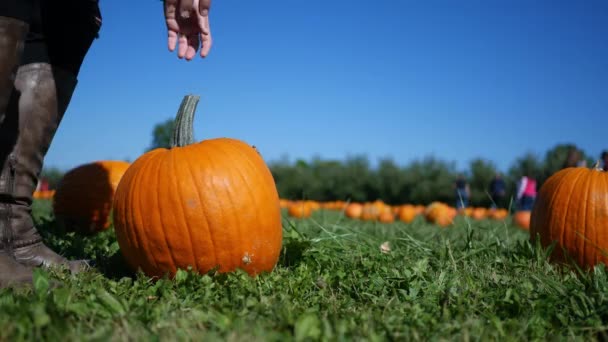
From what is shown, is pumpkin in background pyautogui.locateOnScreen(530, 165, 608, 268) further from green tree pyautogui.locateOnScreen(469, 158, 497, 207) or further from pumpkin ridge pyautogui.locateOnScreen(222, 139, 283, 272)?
green tree pyautogui.locateOnScreen(469, 158, 497, 207)

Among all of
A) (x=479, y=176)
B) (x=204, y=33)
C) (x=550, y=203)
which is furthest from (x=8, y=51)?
(x=479, y=176)

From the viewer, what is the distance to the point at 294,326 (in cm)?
165

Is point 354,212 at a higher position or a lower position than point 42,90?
lower

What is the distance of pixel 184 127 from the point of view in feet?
9.11

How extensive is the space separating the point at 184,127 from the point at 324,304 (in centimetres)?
128

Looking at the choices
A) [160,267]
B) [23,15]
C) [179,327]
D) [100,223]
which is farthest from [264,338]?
[100,223]

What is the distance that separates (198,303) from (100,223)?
9.68ft

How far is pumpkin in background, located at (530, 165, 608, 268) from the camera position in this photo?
9.87 feet

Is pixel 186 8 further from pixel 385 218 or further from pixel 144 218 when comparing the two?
pixel 385 218

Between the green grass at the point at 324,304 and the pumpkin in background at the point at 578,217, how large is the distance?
0.28m

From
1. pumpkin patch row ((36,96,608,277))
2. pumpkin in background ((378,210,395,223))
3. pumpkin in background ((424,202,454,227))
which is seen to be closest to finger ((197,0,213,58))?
pumpkin patch row ((36,96,608,277))

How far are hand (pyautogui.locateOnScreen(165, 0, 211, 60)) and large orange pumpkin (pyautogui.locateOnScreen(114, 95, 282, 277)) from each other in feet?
1.79

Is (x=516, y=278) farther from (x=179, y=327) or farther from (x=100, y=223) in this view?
(x=100, y=223)

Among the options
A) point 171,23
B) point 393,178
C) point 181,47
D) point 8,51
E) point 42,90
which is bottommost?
A: point 393,178
